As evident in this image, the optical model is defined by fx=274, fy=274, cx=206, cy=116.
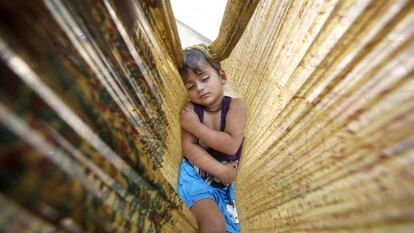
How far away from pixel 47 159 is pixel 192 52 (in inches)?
35.8

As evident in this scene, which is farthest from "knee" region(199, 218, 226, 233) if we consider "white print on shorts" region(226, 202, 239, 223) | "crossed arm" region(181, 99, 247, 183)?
"crossed arm" region(181, 99, 247, 183)

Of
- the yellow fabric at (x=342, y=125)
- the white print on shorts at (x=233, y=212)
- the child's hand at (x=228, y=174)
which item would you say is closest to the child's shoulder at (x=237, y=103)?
the child's hand at (x=228, y=174)

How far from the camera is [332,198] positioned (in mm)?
309

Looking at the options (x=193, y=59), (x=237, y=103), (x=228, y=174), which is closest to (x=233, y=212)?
(x=228, y=174)

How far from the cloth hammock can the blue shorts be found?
397mm

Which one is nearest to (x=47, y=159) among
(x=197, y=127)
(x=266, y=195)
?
(x=266, y=195)

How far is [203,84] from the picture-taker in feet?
3.51

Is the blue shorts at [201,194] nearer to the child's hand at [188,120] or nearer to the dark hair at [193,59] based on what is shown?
the child's hand at [188,120]

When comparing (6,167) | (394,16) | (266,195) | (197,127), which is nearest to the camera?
(6,167)

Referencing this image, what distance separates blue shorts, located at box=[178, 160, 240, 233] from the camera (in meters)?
0.94

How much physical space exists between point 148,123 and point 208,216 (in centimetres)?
44

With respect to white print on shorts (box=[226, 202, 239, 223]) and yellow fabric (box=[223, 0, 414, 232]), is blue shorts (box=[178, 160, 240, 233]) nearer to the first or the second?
white print on shorts (box=[226, 202, 239, 223])

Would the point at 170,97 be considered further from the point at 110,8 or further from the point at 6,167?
the point at 6,167

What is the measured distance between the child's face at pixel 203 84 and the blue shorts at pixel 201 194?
258 mm
